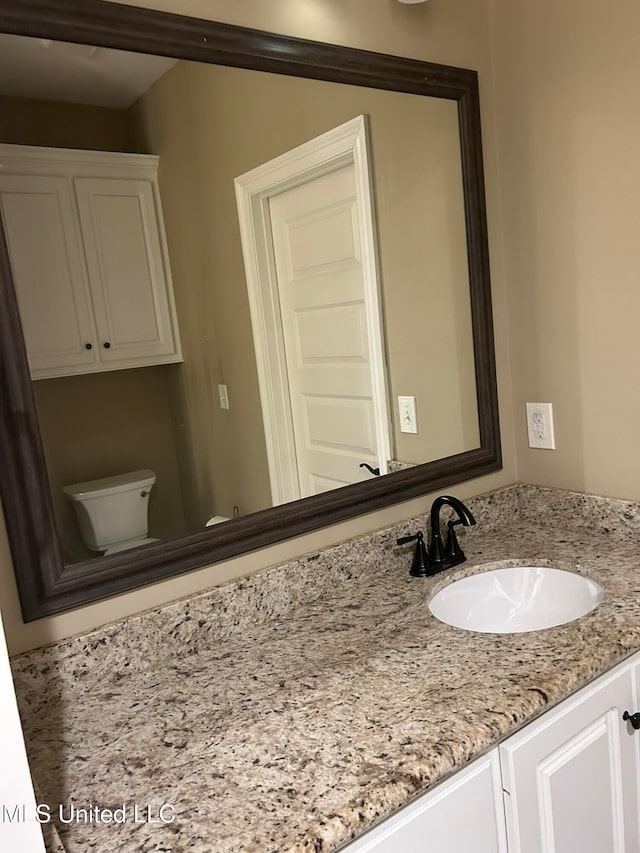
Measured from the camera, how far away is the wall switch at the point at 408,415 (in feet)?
5.56

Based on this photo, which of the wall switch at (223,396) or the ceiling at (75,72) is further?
the wall switch at (223,396)

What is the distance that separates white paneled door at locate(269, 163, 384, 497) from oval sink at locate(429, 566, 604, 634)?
0.36 m

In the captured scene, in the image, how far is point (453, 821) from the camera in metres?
0.96

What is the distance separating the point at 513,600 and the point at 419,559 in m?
0.24

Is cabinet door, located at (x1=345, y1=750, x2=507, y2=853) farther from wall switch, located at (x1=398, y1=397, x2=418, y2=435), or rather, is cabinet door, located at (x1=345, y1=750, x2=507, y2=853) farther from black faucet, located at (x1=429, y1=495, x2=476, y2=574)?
wall switch, located at (x1=398, y1=397, x2=418, y2=435)

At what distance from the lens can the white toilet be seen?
1206 mm

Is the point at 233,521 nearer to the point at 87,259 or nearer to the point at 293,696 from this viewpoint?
the point at 293,696

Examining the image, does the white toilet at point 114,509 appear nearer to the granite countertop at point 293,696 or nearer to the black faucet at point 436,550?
the granite countertop at point 293,696

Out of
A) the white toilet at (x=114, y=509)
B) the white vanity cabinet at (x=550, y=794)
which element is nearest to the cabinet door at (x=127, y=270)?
the white toilet at (x=114, y=509)

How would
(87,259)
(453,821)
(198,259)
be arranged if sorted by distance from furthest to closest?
1. (198,259)
2. (87,259)
3. (453,821)

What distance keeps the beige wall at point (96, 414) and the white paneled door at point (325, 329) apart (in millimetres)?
334

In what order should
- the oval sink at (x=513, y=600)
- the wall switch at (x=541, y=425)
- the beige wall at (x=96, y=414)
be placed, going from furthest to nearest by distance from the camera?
1. the wall switch at (x=541, y=425)
2. the oval sink at (x=513, y=600)
3. the beige wall at (x=96, y=414)

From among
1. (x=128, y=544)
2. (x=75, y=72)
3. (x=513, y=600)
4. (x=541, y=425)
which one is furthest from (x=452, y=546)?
(x=75, y=72)

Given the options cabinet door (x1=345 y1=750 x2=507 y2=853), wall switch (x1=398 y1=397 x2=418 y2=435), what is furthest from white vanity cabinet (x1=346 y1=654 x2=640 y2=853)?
A: wall switch (x1=398 y1=397 x2=418 y2=435)
